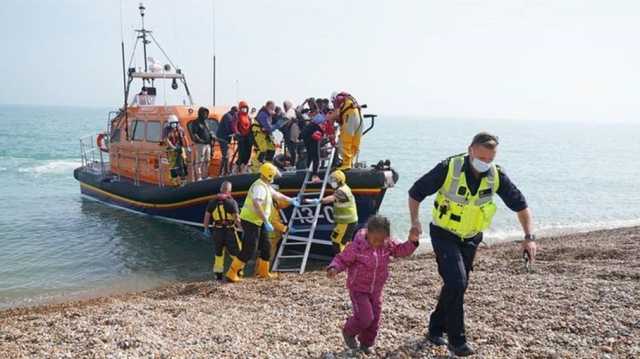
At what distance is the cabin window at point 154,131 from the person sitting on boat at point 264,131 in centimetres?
329

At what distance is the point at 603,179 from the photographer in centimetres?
2920

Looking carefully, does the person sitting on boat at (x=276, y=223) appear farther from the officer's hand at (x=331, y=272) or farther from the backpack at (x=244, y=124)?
the officer's hand at (x=331, y=272)

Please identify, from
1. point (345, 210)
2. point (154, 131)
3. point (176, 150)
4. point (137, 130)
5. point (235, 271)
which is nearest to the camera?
point (235, 271)

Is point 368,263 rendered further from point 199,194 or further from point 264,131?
point 199,194

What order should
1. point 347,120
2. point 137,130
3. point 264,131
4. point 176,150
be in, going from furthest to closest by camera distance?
point 137,130, point 176,150, point 264,131, point 347,120

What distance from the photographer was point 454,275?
3.73 metres

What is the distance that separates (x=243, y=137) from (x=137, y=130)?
400cm

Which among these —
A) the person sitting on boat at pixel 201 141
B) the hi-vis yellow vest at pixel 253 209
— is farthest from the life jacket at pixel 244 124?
the hi-vis yellow vest at pixel 253 209

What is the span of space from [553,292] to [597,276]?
4.22ft

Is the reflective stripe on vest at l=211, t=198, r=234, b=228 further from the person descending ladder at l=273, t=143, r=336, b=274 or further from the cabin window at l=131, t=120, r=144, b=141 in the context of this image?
the cabin window at l=131, t=120, r=144, b=141

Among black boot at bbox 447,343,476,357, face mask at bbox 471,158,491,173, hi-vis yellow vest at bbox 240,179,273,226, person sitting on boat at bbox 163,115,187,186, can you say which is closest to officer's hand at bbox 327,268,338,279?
black boot at bbox 447,343,476,357

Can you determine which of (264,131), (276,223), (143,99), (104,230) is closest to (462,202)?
(276,223)

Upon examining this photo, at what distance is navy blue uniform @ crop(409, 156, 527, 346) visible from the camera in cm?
374

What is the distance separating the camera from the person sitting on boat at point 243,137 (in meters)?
9.22
